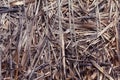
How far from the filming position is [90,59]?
6.00ft

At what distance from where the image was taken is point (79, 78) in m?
1.80

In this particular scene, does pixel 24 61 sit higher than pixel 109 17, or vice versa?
pixel 109 17

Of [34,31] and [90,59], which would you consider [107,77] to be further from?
[34,31]

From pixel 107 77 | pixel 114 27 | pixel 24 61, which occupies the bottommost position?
pixel 107 77

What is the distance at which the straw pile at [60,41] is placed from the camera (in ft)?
5.95

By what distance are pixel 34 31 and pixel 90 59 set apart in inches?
13.8

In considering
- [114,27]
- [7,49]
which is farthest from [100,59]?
[7,49]

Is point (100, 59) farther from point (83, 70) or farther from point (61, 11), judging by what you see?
point (61, 11)

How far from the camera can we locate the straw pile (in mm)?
1813

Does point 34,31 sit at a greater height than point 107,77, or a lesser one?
greater

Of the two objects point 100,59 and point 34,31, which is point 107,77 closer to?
point 100,59

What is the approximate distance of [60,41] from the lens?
6.00 feet

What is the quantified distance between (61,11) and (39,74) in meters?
0.38

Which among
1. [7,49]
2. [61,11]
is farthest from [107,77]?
[7,49]
